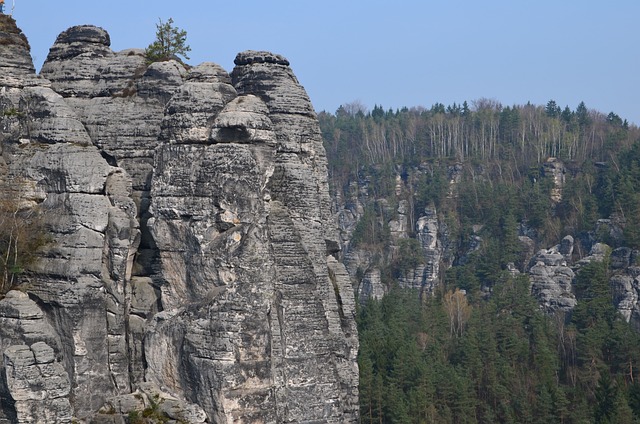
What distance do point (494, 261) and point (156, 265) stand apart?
260 ft

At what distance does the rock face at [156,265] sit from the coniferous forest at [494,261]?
22.3 meters

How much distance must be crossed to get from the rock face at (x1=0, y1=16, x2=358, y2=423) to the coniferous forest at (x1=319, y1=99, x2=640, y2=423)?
73.2ft

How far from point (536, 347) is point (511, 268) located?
1519 inches

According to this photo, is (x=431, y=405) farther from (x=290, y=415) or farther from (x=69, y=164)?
(x=69, y=164)

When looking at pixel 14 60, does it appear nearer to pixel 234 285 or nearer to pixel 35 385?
pixel 234 285

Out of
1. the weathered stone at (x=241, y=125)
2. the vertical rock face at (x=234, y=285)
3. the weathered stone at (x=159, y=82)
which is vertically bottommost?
the vertical rock face at (x=234, y=285)

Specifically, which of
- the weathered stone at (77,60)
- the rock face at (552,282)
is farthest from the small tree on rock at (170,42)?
the rock face at (552,282)

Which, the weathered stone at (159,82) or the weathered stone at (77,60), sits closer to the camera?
the weathered stone at (159,82)

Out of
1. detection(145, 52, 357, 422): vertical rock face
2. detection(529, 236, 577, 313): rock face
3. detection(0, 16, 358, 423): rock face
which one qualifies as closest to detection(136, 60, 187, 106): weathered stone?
detection(0, 16, 358, 423): rock face

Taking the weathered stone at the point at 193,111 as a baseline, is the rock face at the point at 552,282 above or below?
above

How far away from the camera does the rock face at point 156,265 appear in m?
33.5

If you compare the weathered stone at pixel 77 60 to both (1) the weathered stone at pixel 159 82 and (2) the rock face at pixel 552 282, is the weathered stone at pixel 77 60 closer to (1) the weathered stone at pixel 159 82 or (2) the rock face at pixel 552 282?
(1) the weathered stone at pixel 159 82

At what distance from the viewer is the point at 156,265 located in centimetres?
3534

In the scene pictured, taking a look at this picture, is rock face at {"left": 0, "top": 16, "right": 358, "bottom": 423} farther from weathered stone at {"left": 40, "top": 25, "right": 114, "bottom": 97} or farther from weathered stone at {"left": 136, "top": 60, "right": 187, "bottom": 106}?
weathered stone at {"left": 40, "top": 25, "right": 114, "bottom": 97}
